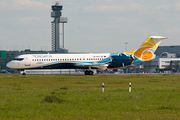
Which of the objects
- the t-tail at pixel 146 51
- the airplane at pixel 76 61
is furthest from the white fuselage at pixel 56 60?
the t-tail at pixel 146 51

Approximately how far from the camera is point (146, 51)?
61500 mm

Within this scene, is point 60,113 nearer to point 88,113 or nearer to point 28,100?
point 88,113

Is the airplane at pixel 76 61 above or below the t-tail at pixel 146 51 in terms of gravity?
below

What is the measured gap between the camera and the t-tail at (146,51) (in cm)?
6083

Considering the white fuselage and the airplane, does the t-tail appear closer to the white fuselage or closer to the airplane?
the airplane

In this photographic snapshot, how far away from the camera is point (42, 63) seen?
195 feet

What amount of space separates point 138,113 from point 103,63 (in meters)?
44.4

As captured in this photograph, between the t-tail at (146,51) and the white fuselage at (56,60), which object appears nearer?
the white fuselage at (56,60)

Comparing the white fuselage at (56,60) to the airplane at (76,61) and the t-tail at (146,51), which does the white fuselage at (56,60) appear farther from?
the t-tail at (146,51)

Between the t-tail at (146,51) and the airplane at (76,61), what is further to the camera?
the t-tail at (146,51)

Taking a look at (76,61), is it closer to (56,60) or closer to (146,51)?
(56,60)

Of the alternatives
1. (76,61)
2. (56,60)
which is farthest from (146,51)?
(56,60)

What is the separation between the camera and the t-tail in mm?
60834

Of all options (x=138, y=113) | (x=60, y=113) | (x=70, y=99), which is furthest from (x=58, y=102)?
(x=138, y=113)
